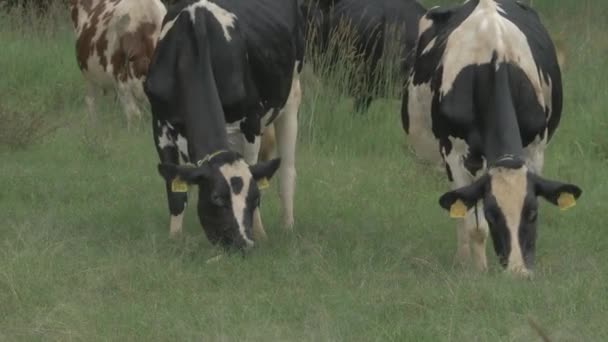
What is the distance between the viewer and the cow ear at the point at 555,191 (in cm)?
783

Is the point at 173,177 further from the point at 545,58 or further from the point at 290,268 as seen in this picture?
the point at 545,58

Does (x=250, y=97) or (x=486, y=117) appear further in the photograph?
(x=250, y=97)

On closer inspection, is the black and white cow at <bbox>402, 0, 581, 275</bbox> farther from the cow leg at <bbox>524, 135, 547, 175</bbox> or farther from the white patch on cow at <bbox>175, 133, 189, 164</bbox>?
the white patch on cow at <bbox>175, 133, 189, 164</bbox>

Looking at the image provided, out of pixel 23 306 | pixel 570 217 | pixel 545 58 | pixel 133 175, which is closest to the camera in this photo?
pixel 23 306

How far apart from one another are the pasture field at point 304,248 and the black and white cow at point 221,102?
0.26 metres

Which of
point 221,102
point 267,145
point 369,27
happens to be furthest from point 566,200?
point 369,27

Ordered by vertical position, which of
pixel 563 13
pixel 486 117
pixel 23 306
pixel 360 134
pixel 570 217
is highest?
pixel 486 117

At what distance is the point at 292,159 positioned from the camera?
10.7 meters

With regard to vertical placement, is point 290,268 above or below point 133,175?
above

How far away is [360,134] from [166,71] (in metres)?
4.23

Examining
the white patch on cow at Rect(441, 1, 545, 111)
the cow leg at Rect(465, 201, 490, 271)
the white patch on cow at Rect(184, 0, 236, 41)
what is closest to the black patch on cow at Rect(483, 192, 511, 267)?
the cow leg at Rect(465, 201, 490, 271)

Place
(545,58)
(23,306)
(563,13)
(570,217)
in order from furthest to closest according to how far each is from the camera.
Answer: (563,13)
(570,217)
(545,58)
(23,306)

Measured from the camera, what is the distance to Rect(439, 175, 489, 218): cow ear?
785 centimetres

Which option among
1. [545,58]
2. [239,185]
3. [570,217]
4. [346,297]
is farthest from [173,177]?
[570,217]
